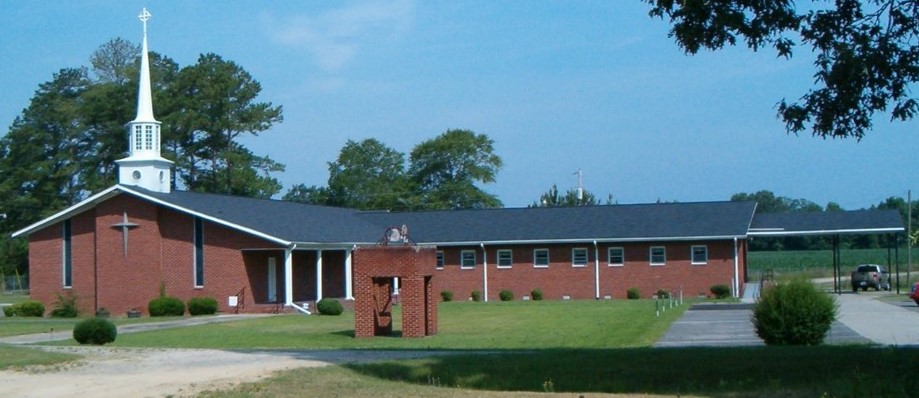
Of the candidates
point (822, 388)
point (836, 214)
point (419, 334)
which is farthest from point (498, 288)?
point (822, 388)

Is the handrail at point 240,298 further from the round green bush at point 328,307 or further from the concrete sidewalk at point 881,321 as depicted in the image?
the concrete sidewalk at point 881,321

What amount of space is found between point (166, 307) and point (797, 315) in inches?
1174

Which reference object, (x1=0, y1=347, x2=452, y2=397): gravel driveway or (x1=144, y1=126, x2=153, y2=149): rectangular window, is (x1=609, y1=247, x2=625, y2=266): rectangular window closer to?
(x1=144, y1=126, x2=153, y2=149): rectangular window

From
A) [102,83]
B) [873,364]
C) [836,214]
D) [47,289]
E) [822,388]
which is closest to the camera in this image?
[822,388]

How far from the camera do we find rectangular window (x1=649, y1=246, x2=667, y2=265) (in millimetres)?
56406

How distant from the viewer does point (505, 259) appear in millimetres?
59125

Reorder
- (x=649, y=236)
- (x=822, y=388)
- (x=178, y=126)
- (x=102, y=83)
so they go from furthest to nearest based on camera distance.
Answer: (x=102, y=83) → (x=178, y=126) → (x=649, y=236) → (x=822, y=388)

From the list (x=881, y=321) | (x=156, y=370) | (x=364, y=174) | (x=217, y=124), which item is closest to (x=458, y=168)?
(x=364, y=174)

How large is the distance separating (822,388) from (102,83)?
78661 mm

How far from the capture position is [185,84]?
79.9 m

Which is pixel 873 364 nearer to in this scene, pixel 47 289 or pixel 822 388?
pixel 822 388

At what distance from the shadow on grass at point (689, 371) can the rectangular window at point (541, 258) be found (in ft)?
129

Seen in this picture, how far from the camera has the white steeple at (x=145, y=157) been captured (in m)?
51.1

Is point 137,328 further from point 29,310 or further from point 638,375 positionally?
point 638,375
